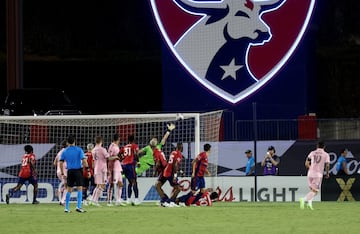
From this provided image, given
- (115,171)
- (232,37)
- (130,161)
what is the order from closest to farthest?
1. (115,171)
2. (130,161)
3. (232,37)

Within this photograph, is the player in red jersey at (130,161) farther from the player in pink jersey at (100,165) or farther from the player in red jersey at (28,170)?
the player in red jersey at (28,170)

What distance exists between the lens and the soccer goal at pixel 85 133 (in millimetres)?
35469

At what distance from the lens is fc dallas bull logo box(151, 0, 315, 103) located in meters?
40.2

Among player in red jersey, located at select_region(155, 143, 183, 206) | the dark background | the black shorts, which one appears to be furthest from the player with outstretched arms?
the dark background

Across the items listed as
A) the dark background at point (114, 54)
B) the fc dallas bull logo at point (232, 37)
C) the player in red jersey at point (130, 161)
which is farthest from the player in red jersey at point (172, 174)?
the dark background at point (114, 54)

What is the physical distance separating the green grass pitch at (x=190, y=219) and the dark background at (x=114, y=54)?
81.0 ft

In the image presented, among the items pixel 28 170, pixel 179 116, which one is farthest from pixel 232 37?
pixel 28 170

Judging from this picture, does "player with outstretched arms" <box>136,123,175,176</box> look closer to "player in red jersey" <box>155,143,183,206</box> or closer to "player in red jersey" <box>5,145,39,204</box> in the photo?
"player in red jersey" <box>155,143,183,206</box>

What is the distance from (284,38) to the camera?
4019 centimetres

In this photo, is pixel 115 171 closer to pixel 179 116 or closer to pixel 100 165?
pixel 100 165

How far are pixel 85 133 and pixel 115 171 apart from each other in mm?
4817

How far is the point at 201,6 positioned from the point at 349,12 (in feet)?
58.3

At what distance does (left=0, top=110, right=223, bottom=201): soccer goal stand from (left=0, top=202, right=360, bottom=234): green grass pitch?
3.44m

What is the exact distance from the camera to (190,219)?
25.4 m
